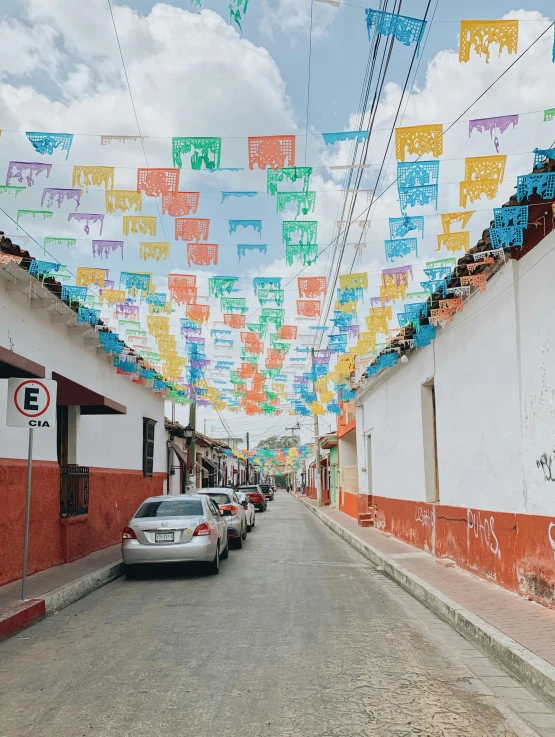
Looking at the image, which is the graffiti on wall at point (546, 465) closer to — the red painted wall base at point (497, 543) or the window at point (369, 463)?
the red painted wall base at point (497, 543)

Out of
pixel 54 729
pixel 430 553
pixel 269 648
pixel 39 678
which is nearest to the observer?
pixel 54 729

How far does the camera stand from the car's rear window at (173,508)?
12133 mm

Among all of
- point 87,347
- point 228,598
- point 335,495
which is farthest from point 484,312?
point 335,495

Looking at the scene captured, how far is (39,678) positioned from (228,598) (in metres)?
4.08

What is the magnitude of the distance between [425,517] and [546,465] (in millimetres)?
6596

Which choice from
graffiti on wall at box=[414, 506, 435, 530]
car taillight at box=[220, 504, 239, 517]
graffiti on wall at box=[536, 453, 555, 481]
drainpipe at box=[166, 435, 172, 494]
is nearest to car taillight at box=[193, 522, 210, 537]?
graffiti on wall at box=[414, 506, 435, 530]

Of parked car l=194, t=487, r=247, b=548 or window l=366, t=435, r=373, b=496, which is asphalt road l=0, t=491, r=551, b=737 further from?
window l=366, t=435, r=373, b=496

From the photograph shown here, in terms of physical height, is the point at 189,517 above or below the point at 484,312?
below

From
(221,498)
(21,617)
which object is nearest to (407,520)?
(221,498)

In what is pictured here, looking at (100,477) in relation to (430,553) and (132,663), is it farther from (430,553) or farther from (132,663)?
(132,663)

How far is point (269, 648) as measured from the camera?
6703 mm

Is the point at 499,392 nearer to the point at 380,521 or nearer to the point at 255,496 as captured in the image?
the point at 380,521

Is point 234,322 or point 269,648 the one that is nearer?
point 269,648

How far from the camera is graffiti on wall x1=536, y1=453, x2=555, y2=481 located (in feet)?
26.1
